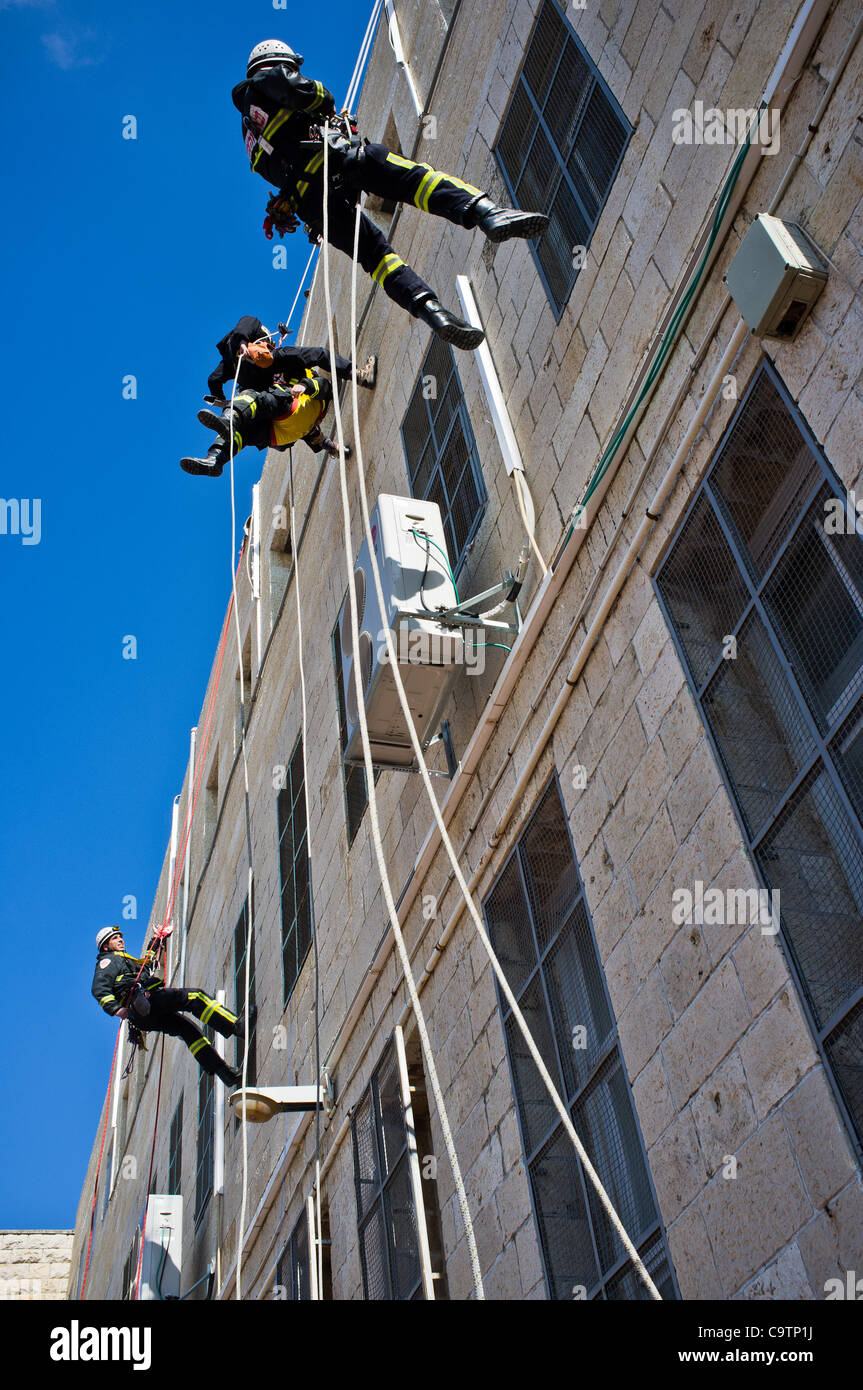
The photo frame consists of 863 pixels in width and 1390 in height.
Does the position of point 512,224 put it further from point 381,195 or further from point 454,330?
point 381,195

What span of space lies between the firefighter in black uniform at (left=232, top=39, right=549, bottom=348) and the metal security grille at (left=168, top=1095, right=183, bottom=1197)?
925 cm

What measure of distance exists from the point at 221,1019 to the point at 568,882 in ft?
19.9

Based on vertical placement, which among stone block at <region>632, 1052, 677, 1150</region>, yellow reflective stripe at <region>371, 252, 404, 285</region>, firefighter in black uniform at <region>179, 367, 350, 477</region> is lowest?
Result: stone block at <region>632, 1052, 677, 1150</region>

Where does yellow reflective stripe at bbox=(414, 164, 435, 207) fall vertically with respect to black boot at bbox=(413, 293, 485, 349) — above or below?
above

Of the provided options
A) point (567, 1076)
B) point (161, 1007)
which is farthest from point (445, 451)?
point (161, 1007)

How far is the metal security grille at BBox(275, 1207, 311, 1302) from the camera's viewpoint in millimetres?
7701

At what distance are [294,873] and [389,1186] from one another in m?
3.59

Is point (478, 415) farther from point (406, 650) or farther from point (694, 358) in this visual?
point (694, 358)

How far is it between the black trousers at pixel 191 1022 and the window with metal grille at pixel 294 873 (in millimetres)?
1312

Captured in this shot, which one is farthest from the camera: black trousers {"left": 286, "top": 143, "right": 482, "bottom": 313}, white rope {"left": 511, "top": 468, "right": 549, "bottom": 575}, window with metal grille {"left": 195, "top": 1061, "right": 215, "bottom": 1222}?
window with metal grille {"left": 195, "top": 1061, "right": 215, "bottom": 1222}

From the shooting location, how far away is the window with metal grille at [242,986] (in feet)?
33.9

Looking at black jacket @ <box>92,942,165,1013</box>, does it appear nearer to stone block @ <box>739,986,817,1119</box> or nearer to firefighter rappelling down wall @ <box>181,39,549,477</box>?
firefighter rappelling down wall @ <box>181,39,549,477</box>

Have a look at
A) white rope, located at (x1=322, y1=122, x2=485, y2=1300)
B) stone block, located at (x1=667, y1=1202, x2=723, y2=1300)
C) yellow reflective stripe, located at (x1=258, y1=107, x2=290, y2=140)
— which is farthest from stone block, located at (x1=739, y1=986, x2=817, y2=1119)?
yellow reflective stripe, located at (x1=258, y1=107, x2=290, y2=140)

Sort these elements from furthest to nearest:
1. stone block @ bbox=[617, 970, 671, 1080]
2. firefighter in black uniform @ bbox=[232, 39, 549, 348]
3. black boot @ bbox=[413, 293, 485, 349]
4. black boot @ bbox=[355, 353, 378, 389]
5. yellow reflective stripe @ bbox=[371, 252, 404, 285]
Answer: black boot @ bbox=[355, 353, 378, 389] → yellow reflective stripe @ bbox=[371, 252, 404, 285] → firefighter in black uniform @ bbox=[232, 39, 549, 348] → black boot @ bbox=[413, 293, 485, 349] → stone block @ bbox=[617, 970, 671, 1080]
